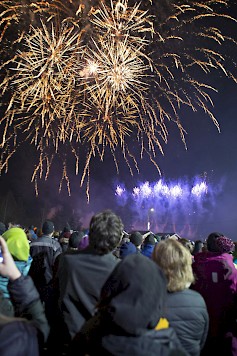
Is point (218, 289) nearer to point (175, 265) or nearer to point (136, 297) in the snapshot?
point (175, 265)

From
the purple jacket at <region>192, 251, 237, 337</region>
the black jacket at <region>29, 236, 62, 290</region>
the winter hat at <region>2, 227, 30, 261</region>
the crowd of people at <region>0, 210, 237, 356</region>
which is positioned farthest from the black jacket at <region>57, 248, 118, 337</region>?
the black jacket at <region>29, 236, 62, 290</region>

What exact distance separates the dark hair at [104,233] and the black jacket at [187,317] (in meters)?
0.70

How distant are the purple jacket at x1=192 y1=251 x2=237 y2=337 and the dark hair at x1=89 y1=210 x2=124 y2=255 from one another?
174 cm

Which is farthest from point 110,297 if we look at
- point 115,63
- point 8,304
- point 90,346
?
point 115,63

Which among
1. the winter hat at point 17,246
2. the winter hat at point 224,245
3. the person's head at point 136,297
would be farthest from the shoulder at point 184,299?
the winter hat at point 17,246

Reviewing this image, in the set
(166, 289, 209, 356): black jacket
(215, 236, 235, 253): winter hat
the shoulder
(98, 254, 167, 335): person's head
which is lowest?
(166, 289, 209, 356): black jacket

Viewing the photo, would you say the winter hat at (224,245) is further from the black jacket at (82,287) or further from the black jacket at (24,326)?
the black jacket at (24,326)

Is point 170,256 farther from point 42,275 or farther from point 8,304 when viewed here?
point 42,275

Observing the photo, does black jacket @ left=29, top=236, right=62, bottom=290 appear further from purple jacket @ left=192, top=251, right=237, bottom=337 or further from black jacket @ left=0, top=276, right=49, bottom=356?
black jacket @ left=0, top=276, right=49, bottom=356

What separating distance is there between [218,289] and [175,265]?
1464mm

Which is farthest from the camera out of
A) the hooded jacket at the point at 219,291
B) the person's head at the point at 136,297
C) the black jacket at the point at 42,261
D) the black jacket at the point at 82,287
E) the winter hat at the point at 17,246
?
the black jacket at the point at 42,261

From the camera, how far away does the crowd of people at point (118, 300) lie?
2.00 meters

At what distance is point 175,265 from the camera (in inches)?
117

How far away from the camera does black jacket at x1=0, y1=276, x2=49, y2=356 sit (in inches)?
76.9
